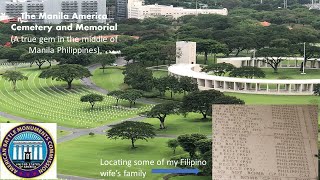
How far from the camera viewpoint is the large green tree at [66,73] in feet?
34.1

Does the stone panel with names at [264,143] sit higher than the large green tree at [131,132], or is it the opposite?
the stone panel with names at [264,143]

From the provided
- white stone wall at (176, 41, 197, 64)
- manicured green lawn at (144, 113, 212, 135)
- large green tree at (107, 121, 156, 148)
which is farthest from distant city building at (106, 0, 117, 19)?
white stone wall at (176, 41, 197, 64)

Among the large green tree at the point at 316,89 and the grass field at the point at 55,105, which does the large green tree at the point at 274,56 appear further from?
the grass field at the point at 55,105

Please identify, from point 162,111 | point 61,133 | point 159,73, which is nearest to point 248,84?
point 159,73

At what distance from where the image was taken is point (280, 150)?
7.20m

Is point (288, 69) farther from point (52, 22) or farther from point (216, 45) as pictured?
point (52, 22)

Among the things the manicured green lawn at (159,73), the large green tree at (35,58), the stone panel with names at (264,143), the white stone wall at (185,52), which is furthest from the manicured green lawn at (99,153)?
the white stone wall at (185,52)

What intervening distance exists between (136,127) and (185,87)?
12.1ft

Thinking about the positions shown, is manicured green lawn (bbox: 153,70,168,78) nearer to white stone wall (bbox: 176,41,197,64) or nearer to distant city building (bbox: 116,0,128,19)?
white stone wall (bbox: 176,41,197,64)

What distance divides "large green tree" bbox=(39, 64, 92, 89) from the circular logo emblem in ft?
11.7

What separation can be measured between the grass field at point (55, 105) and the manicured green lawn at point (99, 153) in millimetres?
500

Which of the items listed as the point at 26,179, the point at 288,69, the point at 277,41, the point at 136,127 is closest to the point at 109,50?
the point at 136,127

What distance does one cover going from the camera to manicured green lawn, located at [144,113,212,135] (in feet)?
32.4

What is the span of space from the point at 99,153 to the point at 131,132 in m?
0.98
